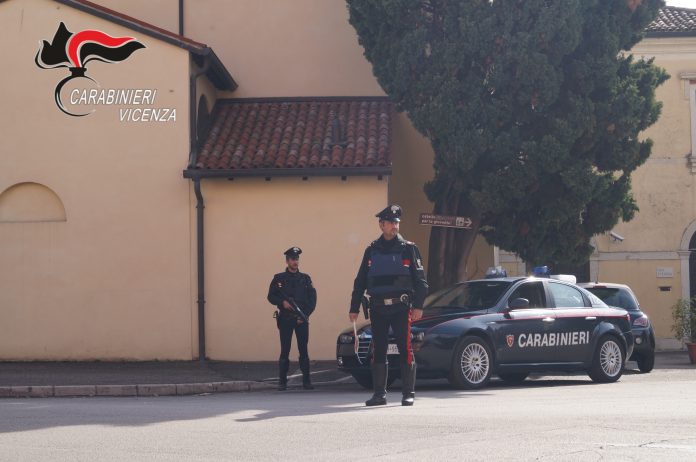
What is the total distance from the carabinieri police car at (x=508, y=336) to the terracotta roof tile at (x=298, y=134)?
14.1 feet

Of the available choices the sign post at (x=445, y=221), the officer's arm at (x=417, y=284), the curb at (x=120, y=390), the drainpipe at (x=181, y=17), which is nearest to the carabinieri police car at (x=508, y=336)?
the curb at (x=120, y=390)

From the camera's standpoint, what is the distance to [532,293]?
14.6 m

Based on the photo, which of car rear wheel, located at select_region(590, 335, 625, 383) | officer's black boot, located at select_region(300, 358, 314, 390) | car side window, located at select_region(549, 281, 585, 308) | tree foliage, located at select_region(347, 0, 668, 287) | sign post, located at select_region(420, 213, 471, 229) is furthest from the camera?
sign post, located at select_region(420, 213, 471, 229)

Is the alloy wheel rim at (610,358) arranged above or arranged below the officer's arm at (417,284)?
below

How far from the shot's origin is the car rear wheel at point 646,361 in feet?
57.1

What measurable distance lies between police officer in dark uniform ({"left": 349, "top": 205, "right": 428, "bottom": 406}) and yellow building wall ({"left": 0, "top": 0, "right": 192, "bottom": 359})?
321 inches

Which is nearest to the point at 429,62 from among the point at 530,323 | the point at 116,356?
the point at 530,323

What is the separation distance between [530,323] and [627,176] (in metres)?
6.01

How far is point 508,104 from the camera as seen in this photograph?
58.7 ft

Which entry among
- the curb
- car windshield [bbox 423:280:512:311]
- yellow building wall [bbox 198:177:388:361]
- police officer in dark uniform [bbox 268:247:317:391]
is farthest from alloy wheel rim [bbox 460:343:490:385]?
yellow building wall [bbox 198:177:388:361]

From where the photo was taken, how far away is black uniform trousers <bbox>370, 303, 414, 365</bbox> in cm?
1076

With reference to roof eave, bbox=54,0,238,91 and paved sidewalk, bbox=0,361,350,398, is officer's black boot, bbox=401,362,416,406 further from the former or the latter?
roof eave, bbox=54,0,238,91

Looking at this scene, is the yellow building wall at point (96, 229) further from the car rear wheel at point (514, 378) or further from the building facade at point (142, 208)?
the car rear wheel at point (514, 378)

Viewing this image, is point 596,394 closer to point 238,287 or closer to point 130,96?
point 238,287
